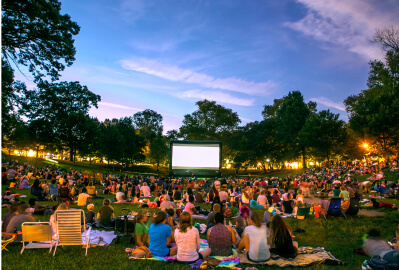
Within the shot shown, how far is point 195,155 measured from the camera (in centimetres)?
1695

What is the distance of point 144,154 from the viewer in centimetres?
5825

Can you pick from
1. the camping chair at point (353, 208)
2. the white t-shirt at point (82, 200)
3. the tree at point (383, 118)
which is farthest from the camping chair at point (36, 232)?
the tree at point (383, 118)

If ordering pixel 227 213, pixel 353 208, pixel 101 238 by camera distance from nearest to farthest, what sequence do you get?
pixel 101 238, pixel 353 208, pixel 227 213

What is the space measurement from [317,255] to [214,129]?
Answer: 5197 cm

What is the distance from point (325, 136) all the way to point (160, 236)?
38.4 meters

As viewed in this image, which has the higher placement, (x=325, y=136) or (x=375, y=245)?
(x=325, y=136)

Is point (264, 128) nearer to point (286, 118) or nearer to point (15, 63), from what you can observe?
point (286, 118)

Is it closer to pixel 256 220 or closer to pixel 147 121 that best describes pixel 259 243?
pixel 256 220

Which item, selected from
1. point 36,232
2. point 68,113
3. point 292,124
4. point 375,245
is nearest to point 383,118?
point 292,124

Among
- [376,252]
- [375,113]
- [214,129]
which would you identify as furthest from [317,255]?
[214,129]

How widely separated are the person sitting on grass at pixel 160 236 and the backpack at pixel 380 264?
3737mm

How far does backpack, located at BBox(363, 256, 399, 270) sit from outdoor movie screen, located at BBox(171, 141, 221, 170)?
1225 cm

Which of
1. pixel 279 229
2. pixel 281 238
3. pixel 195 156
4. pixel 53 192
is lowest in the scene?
pixel 53 192

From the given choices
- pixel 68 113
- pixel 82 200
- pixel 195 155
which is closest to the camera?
pixel 82 200
